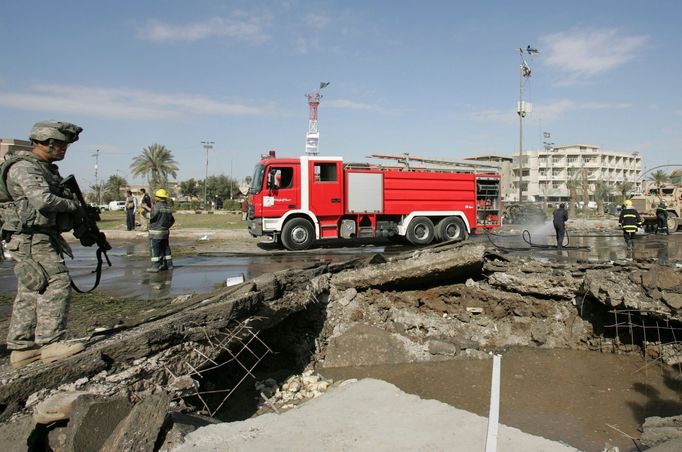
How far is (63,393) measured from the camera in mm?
2840

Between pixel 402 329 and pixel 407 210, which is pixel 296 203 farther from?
pixel 402 329

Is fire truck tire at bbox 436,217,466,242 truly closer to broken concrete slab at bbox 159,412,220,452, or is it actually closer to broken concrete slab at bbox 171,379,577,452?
broken concrete slab at bbox 171,379,577,452

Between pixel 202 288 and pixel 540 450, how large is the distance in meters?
5.79

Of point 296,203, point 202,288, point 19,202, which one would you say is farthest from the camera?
point 296,203

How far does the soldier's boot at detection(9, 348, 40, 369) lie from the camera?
315cm

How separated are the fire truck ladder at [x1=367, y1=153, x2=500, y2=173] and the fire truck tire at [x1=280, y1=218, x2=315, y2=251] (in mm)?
3189

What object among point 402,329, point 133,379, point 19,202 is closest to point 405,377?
point 402,329

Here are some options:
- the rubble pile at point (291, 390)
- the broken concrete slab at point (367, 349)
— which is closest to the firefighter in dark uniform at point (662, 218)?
the broken concrete slab at point (367, 349)

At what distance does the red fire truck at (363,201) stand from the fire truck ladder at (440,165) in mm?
84

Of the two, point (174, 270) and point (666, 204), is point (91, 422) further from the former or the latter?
point (666, 204)

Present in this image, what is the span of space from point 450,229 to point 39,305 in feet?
41.1

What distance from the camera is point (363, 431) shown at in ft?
9.91

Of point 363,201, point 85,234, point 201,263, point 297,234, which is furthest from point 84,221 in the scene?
point 363,201

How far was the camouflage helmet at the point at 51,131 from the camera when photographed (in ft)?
10.7
